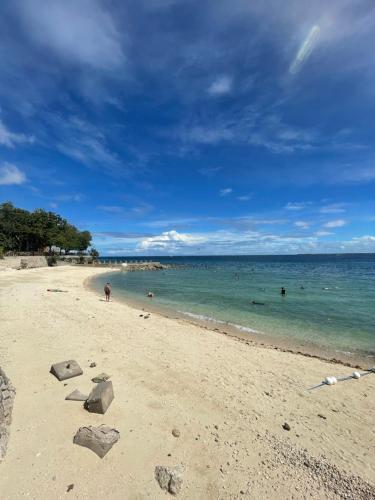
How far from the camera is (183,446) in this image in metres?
4.97

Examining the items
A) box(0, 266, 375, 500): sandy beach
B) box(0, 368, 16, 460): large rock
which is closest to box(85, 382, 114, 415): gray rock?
box(0, 266, 375, 500): sandy beach

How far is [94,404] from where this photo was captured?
5652 mm

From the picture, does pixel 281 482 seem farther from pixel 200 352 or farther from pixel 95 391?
pixel 200 352

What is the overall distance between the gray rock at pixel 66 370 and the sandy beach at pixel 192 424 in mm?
175

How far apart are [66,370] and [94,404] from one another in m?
2.16

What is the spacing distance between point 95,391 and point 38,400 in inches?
58.7

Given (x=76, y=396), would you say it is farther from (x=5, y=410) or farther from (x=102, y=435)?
(x=102, y=435)

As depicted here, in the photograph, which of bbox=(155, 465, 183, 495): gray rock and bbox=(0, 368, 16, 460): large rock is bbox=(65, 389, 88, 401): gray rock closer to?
bbox=(0, 368, 16, 460): large rock

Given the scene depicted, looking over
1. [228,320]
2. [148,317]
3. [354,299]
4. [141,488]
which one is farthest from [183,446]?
[354,299]

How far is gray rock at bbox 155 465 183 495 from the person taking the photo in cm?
403

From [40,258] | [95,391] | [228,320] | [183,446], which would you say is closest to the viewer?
[183,446]

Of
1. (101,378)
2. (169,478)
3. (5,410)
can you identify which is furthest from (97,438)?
(101,378)

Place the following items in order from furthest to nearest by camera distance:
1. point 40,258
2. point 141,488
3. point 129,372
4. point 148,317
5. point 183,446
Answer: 1. point 40,258
2. point 148,317
3. point 129,372
4. point 183,446
5. point 141,488

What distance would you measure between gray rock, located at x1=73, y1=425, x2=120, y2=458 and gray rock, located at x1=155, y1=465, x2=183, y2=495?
3.38 ft
